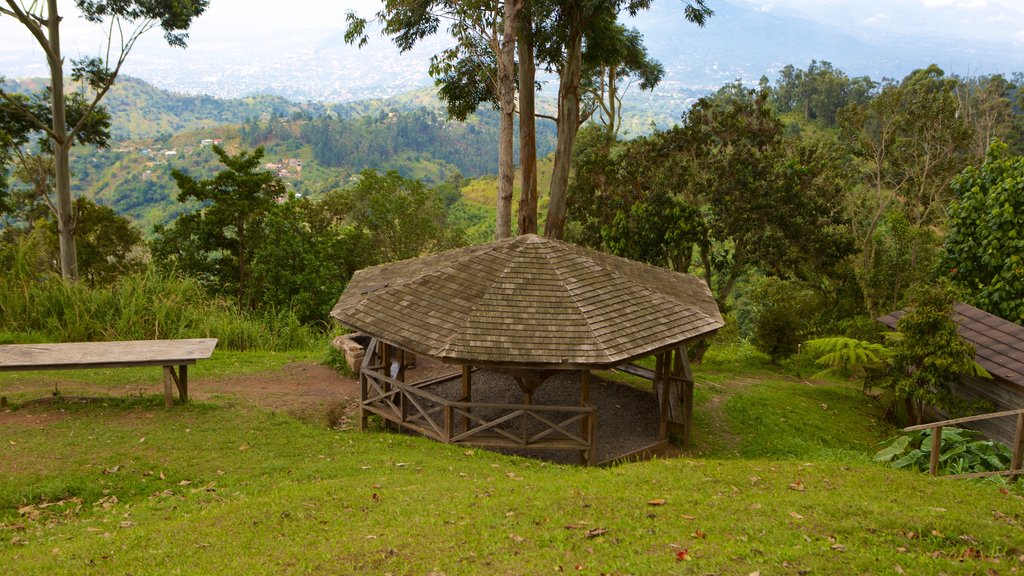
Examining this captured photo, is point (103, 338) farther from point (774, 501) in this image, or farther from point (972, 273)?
point (972, 273)

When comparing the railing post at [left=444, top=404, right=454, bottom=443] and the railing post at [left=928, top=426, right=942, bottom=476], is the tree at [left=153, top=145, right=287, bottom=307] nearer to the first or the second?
the railing post at [left=444, top=404, right=454, bottom=443]

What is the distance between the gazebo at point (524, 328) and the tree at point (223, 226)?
11657mm

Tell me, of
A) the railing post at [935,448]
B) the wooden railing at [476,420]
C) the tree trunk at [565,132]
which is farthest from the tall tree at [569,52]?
the railing post at [935,448]

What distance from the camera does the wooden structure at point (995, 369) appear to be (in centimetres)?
1163

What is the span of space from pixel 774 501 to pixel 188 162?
8317 centimetres

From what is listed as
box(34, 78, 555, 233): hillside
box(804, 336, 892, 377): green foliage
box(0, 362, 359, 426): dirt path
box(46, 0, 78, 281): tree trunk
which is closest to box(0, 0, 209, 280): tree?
box(46, 0, 78, 281): tree trunk

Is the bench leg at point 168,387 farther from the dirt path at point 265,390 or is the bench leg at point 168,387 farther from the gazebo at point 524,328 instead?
the gazebo at point 524,328

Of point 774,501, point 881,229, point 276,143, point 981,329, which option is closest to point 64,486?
point 774,501

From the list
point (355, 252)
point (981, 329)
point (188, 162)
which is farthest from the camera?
point (188, 162)

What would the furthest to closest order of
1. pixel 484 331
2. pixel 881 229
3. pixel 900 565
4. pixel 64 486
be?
pixel 881 229, pixel 484 331, pixel 64 486, pixel 900 565

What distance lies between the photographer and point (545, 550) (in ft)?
20.2

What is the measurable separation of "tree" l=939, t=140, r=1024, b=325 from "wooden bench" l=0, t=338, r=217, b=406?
50.8 feet

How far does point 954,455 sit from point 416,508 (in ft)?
25.0

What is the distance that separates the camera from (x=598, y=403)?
13383 mm
